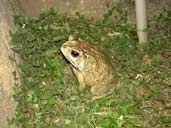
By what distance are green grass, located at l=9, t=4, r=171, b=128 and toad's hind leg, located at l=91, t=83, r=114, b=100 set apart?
0.24 ft

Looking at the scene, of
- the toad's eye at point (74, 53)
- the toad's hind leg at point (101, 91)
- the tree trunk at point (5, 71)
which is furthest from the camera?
the toad's hind leg at point (101, 91)

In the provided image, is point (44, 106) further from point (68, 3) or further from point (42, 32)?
point (68, 3)

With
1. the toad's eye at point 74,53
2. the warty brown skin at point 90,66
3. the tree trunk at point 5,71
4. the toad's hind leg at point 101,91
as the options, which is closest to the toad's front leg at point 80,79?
the warty brown skin at point 90,66

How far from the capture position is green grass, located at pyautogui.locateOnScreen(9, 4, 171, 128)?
535 cm

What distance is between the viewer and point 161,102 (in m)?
5.73

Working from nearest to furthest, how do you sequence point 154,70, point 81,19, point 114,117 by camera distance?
point 114,117
point 154,70
point 81,19

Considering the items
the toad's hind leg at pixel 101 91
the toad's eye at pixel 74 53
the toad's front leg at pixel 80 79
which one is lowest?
the toad's hind leg at pixel 101 91

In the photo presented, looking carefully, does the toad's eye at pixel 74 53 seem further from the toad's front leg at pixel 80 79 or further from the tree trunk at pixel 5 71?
the tree trunk at pixel 5 71

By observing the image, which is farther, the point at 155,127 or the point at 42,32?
the point at 42,32

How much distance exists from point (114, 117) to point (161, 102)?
2.69ft

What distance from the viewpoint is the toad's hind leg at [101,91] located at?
18.3 ft

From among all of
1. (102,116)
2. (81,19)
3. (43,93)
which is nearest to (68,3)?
(81,19)

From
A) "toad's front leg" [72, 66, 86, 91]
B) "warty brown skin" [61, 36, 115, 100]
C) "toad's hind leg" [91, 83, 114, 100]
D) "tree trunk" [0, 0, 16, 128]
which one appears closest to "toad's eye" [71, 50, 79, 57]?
"warty brown skin" [61, 36, 115, 100]

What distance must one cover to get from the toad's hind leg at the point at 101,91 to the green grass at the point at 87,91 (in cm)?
7
